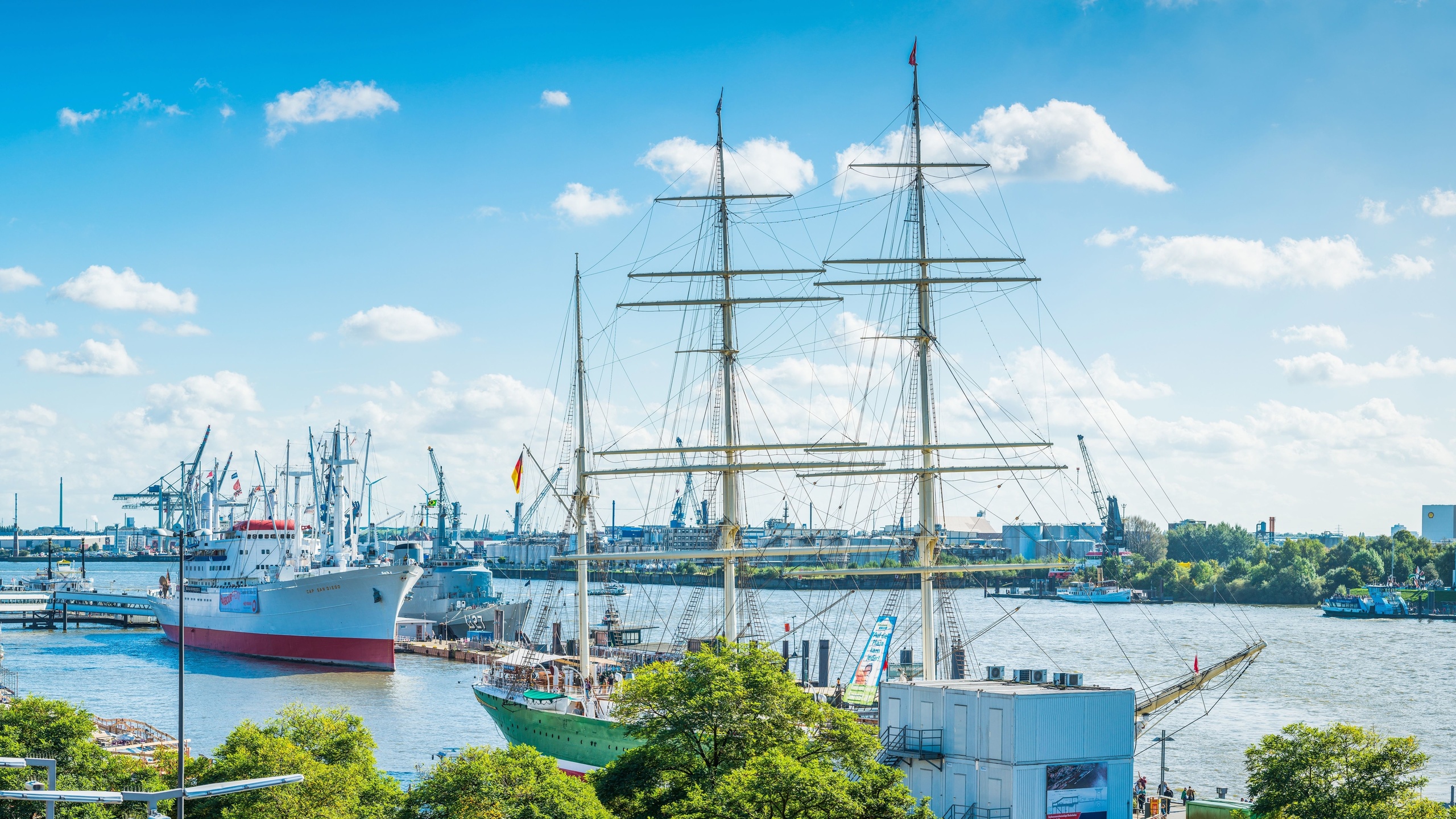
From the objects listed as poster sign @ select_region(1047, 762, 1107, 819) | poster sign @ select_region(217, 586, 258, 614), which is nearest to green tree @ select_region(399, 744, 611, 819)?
poster sign @ select_region(1047, 762, 1107, 819)

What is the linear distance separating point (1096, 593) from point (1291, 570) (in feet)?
77.2

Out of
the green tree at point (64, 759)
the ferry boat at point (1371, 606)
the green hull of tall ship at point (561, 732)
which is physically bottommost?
the ferry boat at point (1371, 606)

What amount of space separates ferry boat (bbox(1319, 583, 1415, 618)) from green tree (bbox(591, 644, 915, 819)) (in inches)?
4601

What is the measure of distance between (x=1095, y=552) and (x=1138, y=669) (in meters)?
113

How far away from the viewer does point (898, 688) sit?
32.8 metres

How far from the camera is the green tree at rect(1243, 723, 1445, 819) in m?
27.7

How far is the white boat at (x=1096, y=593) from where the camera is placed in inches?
6329

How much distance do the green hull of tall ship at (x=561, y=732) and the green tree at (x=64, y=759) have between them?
1392 cm

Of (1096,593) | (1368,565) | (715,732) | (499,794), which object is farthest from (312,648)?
(1368,565)

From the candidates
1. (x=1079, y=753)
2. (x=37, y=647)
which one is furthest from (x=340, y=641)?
(x=1079, y=753)

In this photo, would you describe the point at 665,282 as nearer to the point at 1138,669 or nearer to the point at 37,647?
the point at 1138,669

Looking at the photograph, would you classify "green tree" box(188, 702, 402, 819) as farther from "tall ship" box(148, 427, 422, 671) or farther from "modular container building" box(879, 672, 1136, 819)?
"tall ship" box(148, 427, 422, 671)

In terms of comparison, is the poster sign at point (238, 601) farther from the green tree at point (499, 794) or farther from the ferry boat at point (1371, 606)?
the ferry boat at point (1371, 606)

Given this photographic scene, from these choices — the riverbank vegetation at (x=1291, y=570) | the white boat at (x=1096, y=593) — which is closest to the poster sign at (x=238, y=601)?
the white boat at (x=1096, y=593)
